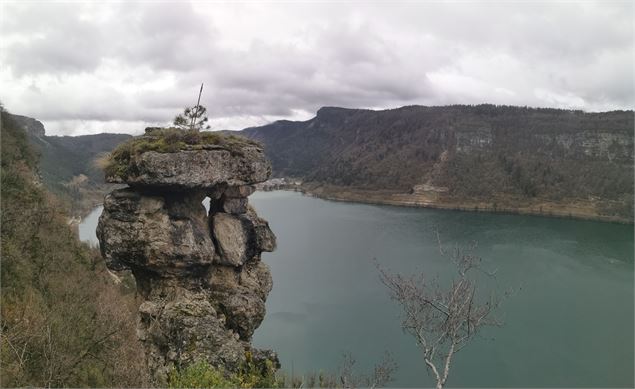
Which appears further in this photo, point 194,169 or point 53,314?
point 53,314

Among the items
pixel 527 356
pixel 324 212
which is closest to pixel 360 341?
pixel 527 356

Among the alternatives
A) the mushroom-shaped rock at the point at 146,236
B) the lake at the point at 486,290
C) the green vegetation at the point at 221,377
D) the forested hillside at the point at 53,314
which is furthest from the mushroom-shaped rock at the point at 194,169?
the lake at the point at 486,290

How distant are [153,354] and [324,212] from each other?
298 ft

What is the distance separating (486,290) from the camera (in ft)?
127

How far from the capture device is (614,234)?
73.1 meters

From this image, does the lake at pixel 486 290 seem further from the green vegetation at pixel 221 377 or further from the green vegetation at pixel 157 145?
the green vegetation at pixel 157 145

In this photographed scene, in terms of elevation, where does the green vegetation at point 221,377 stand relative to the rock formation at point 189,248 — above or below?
below

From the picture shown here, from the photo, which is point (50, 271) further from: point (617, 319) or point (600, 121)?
point (600, 121)

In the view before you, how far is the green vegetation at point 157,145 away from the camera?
11078mm

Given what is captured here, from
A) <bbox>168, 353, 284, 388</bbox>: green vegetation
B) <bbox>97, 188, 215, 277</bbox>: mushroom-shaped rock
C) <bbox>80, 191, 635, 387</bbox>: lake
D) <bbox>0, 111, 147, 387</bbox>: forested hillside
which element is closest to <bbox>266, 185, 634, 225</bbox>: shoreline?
<bbox>80, 191, 635, 387</bbox>: lake

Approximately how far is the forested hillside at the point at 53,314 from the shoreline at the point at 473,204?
91.9 metres

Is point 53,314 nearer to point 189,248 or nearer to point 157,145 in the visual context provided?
point 189,248

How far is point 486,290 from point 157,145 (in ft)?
115

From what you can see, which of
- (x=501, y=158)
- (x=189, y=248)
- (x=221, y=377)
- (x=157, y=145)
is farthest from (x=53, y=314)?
(x=501, y=158)
